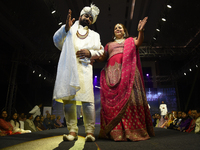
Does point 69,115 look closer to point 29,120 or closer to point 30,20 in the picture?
point 29,120

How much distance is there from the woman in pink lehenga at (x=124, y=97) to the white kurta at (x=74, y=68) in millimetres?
303

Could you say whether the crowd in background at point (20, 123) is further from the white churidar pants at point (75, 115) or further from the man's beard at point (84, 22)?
the man's beard at point (84, 22)

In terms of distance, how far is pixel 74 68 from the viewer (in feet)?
6.01

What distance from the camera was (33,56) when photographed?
8.32 metres

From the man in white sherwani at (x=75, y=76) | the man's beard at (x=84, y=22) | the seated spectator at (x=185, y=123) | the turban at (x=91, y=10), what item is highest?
the turban at (x=91, y=10)

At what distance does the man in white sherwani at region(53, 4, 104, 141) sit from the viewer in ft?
5.89

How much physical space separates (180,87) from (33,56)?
353 inches

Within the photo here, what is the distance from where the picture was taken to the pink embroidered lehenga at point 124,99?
1.92 metres

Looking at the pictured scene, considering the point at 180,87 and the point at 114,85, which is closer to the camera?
the point at 114,85

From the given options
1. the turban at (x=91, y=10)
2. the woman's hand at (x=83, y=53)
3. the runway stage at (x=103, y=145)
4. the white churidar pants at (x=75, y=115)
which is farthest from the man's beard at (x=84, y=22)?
the runway stage at (x=103, y=145)

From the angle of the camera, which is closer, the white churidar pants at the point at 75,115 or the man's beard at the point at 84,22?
the white churidar pants at the point at 75,115

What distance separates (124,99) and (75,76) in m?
0.68

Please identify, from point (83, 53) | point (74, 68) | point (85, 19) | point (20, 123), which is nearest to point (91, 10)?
point (85, 19)

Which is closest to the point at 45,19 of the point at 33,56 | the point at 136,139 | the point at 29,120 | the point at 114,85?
the point at 33,56
